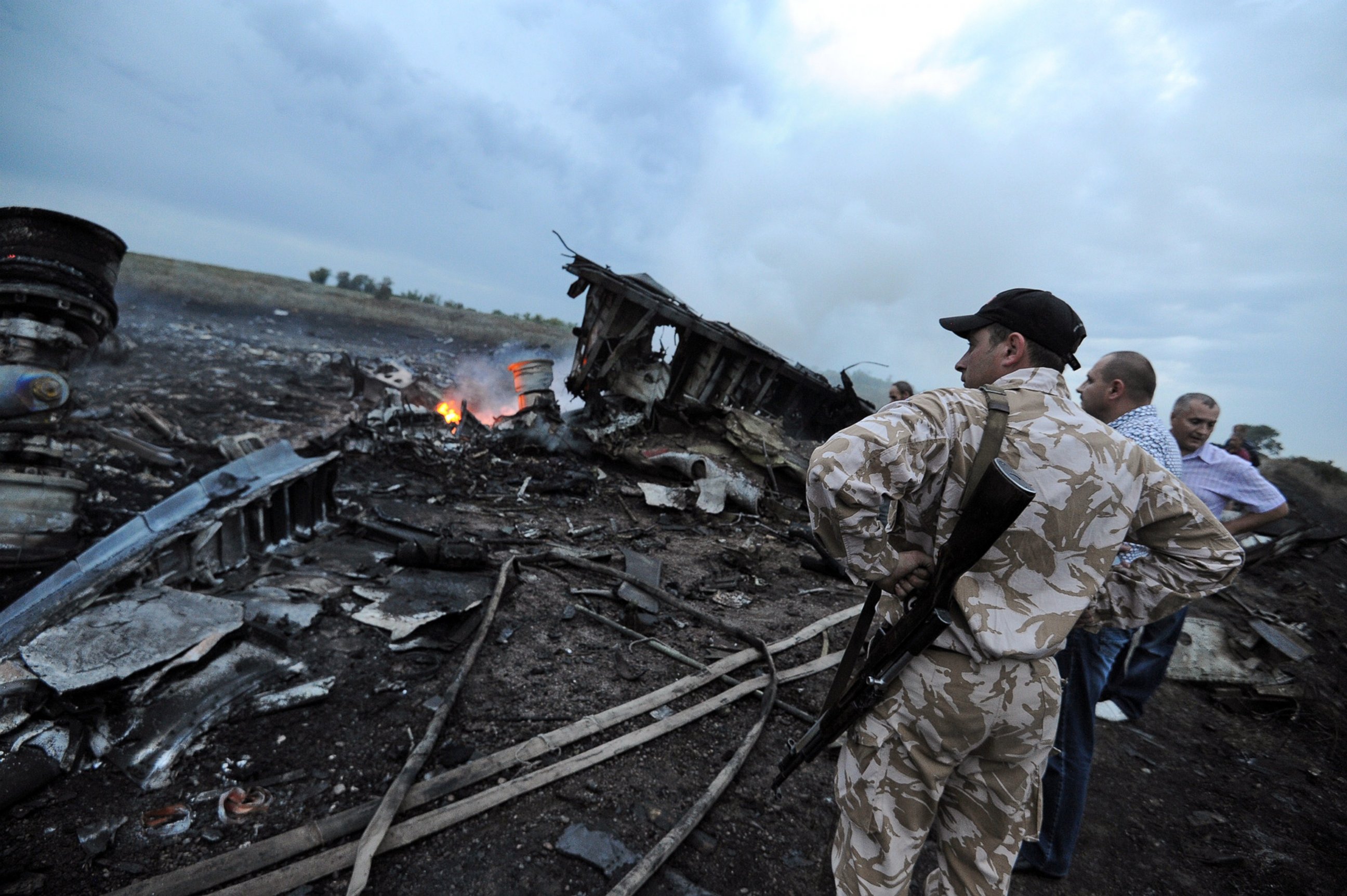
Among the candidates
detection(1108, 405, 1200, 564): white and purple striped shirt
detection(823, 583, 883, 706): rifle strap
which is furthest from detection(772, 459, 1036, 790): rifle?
detection(1108, 405, 1200, 564): white and purple striped shirt

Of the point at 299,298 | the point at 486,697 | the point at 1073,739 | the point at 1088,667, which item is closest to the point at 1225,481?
the point at 1088,667

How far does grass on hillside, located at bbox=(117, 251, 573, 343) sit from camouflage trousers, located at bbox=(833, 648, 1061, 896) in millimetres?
20326

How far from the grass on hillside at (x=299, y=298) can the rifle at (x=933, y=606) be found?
20129 millimetres

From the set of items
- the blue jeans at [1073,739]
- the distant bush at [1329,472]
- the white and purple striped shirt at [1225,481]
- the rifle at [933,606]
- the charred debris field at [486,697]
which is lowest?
the charred debris field at [486,697]

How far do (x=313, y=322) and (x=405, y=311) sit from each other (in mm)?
6113

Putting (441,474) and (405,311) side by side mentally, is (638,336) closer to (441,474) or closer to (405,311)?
(441,474)

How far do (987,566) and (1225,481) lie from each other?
294cm

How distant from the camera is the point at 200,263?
21906 millimetres

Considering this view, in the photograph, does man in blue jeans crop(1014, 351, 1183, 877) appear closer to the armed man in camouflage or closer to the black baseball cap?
the armed man in camouflage

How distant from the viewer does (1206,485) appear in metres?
3.32

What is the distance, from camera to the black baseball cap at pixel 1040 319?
159cm

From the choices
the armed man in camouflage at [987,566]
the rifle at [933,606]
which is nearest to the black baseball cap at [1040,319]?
the armed man in camouflage at [987,566]

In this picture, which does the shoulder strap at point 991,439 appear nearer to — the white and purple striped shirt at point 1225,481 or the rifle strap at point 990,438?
the rifle strap at point 990,438

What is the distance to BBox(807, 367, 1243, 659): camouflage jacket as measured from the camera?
1434mm
